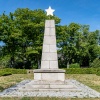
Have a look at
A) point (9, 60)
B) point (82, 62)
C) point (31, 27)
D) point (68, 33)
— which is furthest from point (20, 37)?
point (82, 62)

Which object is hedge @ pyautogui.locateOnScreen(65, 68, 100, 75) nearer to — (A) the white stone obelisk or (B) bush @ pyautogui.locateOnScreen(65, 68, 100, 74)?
(B) bush @ pyautogui.locateOnScreen(65, 68, 100, 74)

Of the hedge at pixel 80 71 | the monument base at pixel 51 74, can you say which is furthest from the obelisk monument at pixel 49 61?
the hedge at pixel 80 71

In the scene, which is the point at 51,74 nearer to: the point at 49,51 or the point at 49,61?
the point at 49,61

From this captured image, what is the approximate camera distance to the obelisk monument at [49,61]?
13359 millimetres

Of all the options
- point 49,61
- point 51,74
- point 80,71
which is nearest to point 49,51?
point 49,61

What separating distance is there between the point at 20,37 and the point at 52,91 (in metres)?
25.7

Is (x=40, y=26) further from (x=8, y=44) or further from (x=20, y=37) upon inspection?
(x=8, y=44)

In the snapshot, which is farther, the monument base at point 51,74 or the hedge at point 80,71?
the hedge at point 80,71

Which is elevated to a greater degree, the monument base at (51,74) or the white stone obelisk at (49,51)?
the white stone obelisk at (49,51)

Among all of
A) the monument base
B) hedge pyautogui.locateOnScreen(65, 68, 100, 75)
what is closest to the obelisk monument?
the monument base

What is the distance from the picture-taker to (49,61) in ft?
46.1

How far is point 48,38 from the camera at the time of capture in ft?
47.4

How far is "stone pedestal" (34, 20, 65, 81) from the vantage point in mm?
13359

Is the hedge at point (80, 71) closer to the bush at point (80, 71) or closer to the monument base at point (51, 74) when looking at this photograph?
the bush at point (80, 71)
